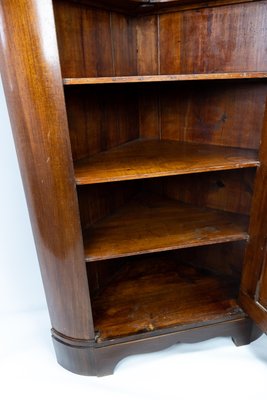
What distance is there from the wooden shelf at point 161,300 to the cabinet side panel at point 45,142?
0.61ft

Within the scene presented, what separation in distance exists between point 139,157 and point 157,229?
298 millimetres

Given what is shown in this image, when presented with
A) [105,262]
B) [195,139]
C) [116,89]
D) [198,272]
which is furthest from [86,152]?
[198,272]

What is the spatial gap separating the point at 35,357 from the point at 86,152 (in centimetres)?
91

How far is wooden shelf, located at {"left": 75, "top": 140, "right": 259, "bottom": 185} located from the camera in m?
0.92

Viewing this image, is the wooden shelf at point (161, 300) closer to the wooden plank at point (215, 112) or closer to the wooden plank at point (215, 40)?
the wooden plank at point (215, 112)

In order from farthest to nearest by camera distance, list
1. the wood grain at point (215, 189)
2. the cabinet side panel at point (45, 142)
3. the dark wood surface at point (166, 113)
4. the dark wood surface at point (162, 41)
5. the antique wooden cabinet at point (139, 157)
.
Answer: the wood grain at point (215, 189) < the dark wood surface at point (166, 113) < the dark wood surface at point (162, 41) < the antique wooden cabinet at point (139, 157) < the cabinet side panel at point (45, 142)

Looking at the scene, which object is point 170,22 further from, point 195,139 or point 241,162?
point 241,162

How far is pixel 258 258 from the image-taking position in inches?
44.0

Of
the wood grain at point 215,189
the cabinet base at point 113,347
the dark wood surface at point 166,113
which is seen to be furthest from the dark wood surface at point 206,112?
the cabinet base at point 113,347

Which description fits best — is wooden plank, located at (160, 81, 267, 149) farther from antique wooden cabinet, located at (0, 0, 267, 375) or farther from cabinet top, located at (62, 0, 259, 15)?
cabinet top, located at (62, 0, 259, 15)

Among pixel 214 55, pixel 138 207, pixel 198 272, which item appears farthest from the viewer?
pixel 198 272

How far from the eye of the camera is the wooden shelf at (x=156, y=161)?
3.03ft

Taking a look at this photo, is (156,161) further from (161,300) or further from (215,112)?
(161,300)

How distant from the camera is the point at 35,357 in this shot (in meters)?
1.32
